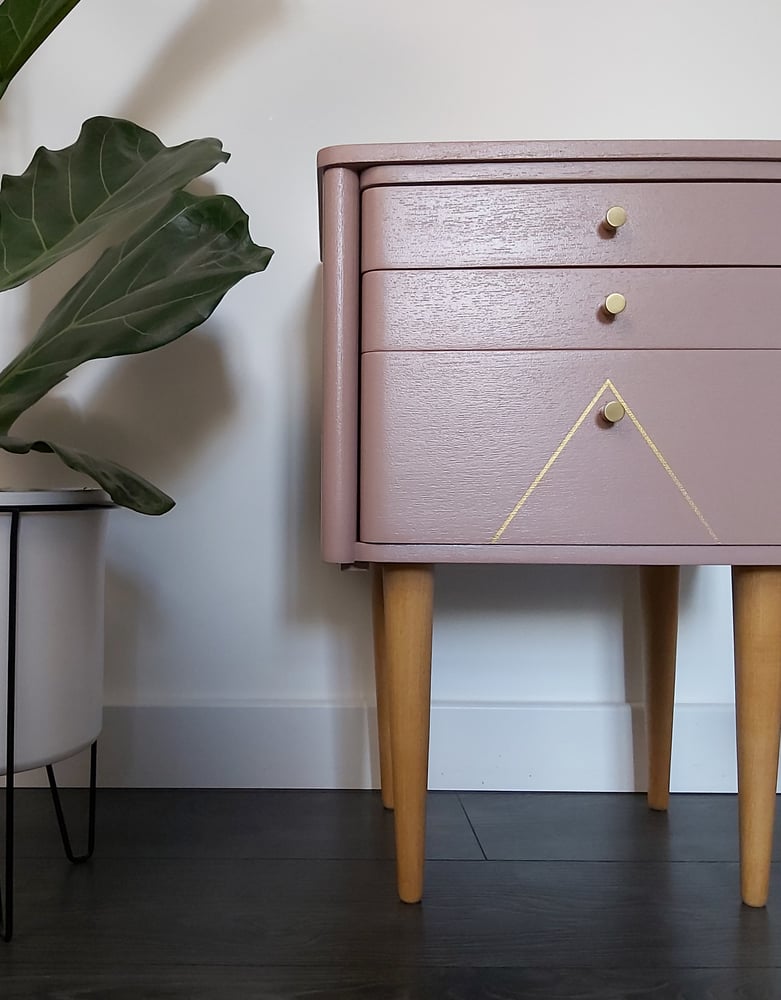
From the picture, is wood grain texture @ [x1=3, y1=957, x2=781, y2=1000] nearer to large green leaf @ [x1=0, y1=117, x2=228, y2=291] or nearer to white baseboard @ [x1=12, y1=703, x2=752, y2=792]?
white baseboard @ [x1=12, y1=703, x2=752, y2=792]

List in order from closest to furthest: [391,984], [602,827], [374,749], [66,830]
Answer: [391,984] < [66,830] < [602,827] < [374,749]

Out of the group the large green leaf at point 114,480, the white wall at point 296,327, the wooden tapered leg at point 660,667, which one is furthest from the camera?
the white wall at point 296,327

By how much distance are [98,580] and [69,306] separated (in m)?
0.28

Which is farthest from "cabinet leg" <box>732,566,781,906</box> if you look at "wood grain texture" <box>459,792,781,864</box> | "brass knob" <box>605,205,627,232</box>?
"brass knob" <box>605,205,627,232</box>

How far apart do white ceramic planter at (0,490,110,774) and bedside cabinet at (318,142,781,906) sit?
252 mm

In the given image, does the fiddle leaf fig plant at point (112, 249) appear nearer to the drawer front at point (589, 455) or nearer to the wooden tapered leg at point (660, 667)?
the drawer front at point (589, 455)

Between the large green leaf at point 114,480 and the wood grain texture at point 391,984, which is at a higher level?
the large green leaf at point 114,480

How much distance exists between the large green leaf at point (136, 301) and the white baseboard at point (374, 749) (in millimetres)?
535

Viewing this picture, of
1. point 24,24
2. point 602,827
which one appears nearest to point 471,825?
point 602,827

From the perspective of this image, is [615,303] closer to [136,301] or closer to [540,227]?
[540,227]

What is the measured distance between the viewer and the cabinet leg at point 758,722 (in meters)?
0.73

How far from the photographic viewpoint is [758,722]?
74cm

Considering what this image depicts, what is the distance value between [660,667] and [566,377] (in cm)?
46

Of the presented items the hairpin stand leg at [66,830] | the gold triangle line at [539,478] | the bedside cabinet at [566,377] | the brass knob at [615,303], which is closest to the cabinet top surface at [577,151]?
the bedside cabinet at [566,377]
